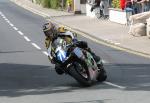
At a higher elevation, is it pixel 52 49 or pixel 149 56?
pixel 52 49

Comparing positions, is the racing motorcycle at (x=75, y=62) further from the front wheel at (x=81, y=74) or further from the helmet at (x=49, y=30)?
the helmet at (x=49, y=30)

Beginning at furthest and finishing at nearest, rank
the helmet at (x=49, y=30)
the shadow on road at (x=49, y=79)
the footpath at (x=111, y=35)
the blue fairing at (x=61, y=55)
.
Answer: the footpath at (x=111, y=35) → the helmet at (x=49, y=30) → the blue fairing at (x=61, y=55) → the shadow on road at (x=49, y=79)

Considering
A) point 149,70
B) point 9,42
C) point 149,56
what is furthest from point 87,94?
point 9,42

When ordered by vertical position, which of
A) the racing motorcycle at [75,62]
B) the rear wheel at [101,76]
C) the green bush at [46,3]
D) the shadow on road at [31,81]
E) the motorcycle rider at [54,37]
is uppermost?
the motorcycle rider at [54,37]

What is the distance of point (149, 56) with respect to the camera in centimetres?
1930

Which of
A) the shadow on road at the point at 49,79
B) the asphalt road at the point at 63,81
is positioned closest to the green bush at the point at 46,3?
the asphalt road at the point at 63,81

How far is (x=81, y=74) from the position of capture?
1345 centimetres

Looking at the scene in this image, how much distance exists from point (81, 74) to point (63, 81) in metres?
1.11

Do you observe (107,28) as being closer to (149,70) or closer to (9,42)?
(9,42)

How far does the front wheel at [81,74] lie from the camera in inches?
526

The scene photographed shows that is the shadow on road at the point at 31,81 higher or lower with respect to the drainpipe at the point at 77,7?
higher

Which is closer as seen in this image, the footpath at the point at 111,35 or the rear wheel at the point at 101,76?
the rear wheel at the point at 101,76

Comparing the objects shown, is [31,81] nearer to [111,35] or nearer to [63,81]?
[63,81]

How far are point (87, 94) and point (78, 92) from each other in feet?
1.35
